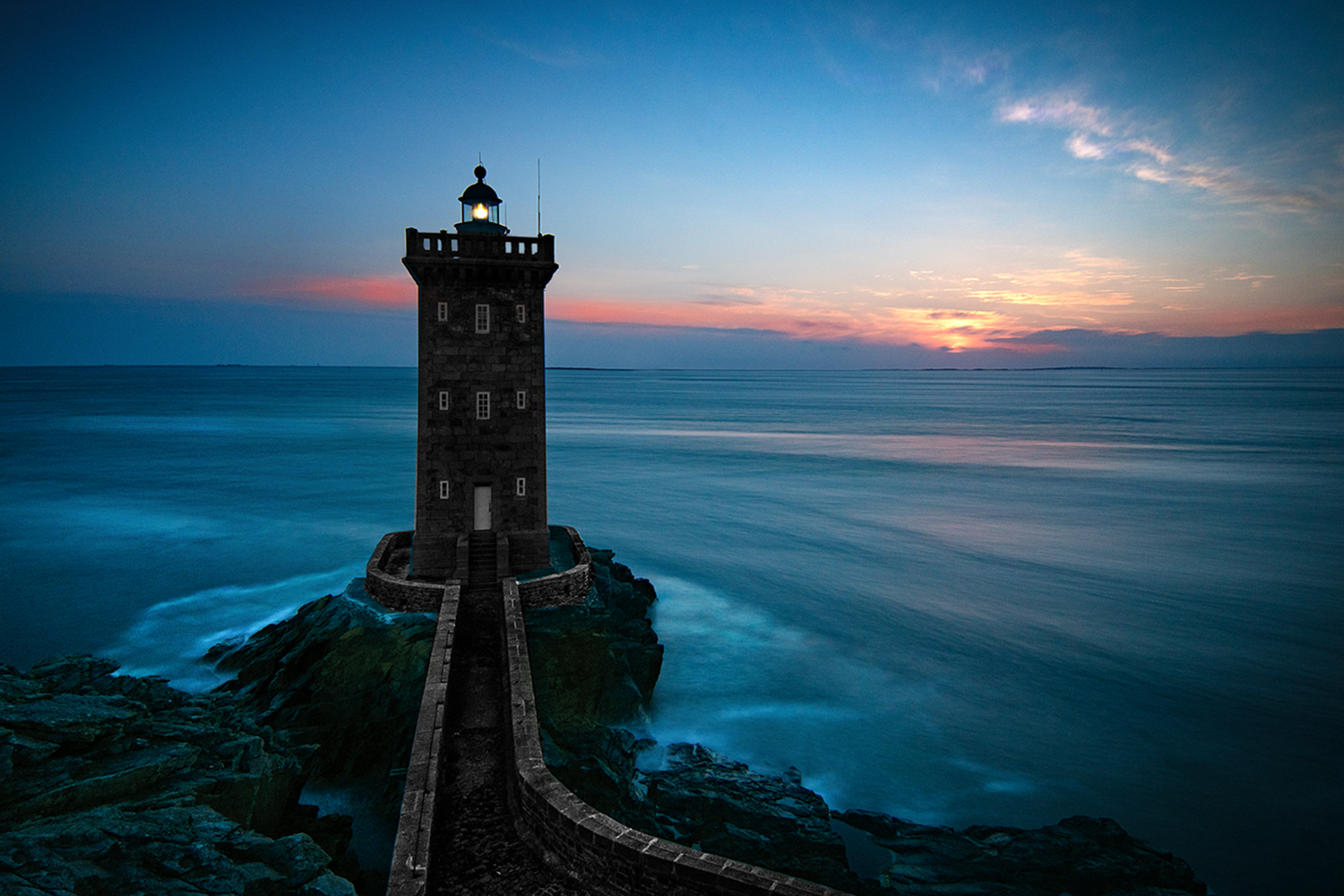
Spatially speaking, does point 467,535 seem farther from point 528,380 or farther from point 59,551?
point 59,551

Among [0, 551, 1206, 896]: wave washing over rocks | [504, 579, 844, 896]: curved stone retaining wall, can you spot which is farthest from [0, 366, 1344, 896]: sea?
[504, 579, 844, 896]: curved stone retaining wall

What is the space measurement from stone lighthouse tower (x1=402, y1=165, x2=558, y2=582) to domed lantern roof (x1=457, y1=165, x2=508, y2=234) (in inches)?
0.8

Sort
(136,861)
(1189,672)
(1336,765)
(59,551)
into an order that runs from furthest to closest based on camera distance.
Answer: (59,551)
(1189,672)
(1336,765)
(136,861)

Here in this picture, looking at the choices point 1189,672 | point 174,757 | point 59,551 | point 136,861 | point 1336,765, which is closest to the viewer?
point 136,861

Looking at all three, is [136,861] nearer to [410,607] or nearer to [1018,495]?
[410,607]

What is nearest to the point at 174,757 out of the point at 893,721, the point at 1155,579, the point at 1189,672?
the point at 893,721

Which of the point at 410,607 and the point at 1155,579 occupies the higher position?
the point at 410,607

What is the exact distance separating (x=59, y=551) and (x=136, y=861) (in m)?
28.0

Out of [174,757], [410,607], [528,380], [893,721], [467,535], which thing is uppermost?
[528,380]

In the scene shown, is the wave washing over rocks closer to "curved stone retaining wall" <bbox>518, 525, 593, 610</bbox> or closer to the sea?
"curved stone retaining wall" <bbox>518, 525, 593, 610</bbox>

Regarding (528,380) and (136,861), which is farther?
(528,380)

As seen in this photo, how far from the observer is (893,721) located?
16.5 m

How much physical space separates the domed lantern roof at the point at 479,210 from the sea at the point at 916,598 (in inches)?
469

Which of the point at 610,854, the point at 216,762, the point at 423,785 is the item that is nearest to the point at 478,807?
the point at 423,785
